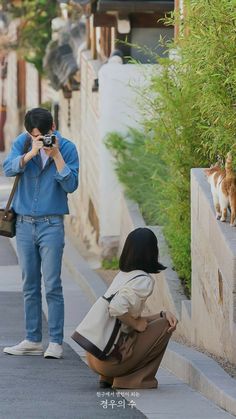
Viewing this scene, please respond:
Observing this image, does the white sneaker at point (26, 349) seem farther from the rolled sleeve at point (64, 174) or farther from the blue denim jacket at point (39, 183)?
the rolled sleeve at point (64, 174)

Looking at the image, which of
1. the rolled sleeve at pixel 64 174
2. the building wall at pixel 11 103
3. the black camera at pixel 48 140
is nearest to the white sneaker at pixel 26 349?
the rolled sleeve at pixel 64 174

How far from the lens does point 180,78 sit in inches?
512

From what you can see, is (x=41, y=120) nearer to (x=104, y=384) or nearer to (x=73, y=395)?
(x=104, y=384)

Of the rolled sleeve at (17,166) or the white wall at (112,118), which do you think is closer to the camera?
the rolled sleeve at (17,166)

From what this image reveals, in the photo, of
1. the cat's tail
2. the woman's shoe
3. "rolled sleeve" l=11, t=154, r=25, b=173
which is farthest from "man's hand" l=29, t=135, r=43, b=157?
the woman's shoe

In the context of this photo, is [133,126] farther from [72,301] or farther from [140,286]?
[140,286]

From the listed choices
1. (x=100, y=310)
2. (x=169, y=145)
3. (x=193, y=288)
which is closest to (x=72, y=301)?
(x=169, y=145)

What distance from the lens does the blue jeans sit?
34.5 feet

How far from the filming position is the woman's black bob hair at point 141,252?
9172mm

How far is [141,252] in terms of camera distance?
30.2ft

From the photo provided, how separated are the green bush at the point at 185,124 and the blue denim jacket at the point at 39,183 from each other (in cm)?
112

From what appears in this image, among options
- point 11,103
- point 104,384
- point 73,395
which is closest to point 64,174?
point 104,384

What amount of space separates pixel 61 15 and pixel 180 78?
1763cm

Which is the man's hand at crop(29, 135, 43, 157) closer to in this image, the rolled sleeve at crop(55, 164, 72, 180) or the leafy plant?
the rolled sleeve at crop(55, 164, 72, 180)
